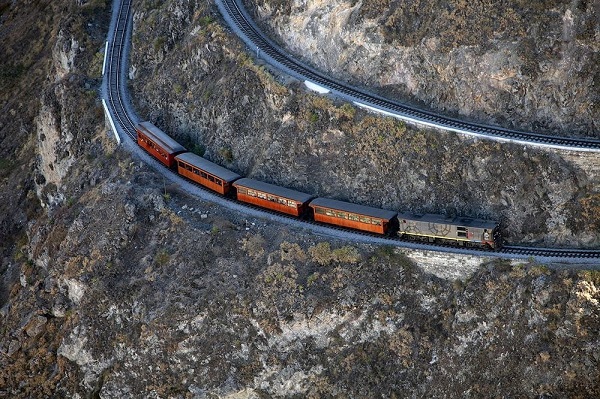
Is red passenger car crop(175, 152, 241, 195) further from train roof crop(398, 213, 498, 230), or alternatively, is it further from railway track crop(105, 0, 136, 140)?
train roof crop(398, 213, 498, 230)

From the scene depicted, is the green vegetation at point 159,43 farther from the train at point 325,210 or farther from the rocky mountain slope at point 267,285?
the train at point 325,210

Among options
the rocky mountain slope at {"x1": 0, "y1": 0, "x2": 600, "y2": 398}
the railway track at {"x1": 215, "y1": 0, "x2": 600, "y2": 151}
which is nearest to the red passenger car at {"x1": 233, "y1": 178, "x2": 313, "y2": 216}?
the rocky mountain slope at {"x1": 0, "y1": 0, "x2": 600, "y2": 398}

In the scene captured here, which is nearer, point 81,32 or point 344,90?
Result: point 344,90

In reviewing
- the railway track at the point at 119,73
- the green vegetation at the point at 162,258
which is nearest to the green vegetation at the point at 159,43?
the railway track at the point at 119,73

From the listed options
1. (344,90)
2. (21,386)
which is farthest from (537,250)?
(21,386)

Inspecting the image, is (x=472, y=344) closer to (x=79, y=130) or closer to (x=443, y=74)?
(x=443, y=74)

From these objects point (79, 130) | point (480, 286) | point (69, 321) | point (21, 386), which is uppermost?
point (79, 130)
